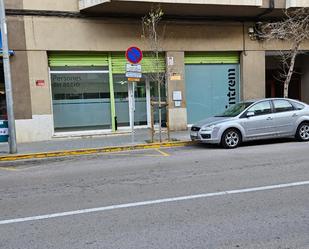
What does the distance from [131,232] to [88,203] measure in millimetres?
1538

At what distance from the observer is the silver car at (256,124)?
11422 mm

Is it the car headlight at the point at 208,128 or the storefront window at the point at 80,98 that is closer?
the car headlight at the point at 208,128

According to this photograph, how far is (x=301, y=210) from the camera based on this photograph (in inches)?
207

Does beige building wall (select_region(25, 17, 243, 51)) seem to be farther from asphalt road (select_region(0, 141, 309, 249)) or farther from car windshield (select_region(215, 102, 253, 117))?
asphalt road (select_region(0, 141, 309, 249))

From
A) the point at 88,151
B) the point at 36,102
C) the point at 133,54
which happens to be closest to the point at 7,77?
the point at 36,102

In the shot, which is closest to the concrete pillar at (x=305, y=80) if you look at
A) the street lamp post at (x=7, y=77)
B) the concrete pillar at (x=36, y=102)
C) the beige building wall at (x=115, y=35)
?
the beige building wall at (x=115, y=35)

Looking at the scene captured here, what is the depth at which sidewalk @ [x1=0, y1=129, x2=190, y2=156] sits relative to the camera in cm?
1240

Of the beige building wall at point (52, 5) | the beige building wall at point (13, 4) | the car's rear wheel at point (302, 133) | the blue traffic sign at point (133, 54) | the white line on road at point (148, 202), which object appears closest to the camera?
the white line on road at point (148, 202)

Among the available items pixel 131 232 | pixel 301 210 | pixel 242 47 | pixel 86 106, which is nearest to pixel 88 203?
pixel 131 232

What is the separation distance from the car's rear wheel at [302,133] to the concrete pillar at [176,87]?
5286 millimetres

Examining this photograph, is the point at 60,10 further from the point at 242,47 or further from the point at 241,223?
the point at 241,223

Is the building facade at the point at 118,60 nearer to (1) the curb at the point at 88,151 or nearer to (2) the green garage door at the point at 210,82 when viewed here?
(2) the green garage door at the point at 210,82

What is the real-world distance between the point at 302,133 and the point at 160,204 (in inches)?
321

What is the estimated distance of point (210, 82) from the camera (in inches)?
668
